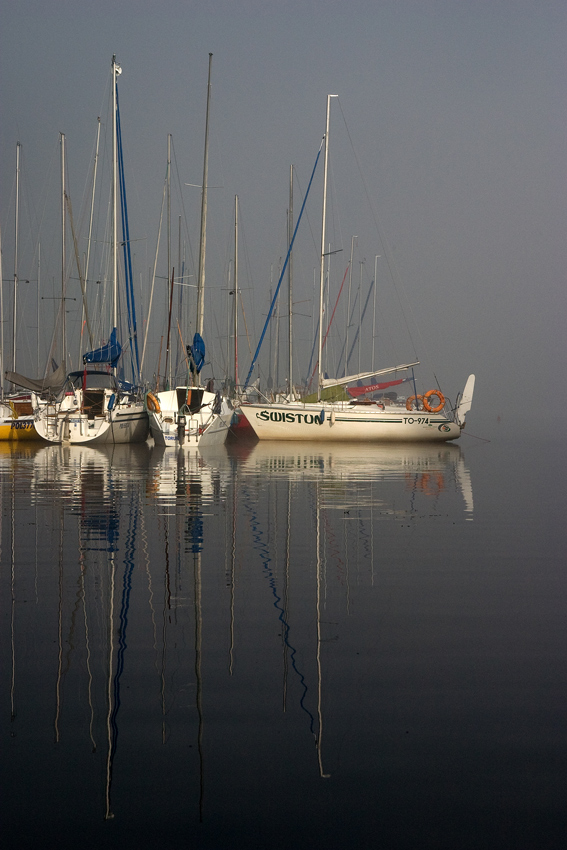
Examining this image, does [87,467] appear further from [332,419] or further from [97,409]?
[332,419]

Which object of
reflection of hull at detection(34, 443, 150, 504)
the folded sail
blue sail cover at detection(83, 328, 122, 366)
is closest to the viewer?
reflection of hull at detection(34, 443, 150, 504)

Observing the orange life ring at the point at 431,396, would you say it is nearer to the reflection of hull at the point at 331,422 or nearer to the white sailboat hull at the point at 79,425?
the reflection of hull at the point at 331,422

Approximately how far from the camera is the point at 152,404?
97.8ft

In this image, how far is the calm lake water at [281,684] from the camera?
3.71m

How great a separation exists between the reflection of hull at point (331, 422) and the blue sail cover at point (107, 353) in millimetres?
6256

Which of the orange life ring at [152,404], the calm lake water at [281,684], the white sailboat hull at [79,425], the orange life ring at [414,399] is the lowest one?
the calm lake water at [281,684]

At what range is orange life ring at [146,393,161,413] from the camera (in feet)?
97.5

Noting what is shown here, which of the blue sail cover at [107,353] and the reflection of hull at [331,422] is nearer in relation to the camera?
the blue sail cover at [107,353]

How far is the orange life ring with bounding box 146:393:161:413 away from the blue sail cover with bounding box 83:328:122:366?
14.1ft

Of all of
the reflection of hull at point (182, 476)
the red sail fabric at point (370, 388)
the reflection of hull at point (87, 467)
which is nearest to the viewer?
the reflection of hull at point (182, 476)

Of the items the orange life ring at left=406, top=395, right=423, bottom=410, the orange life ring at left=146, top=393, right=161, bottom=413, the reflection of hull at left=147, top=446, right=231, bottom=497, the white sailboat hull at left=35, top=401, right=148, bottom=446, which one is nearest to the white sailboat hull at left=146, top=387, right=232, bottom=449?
the orange life ring at left=146, top=393, right=161, bottom=413

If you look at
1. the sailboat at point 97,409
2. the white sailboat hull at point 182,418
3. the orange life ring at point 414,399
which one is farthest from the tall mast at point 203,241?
the orange life ring at point 414,399

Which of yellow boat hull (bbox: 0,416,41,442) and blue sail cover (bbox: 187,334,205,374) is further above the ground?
blue sail cover (bbox: 187,334,205,374)

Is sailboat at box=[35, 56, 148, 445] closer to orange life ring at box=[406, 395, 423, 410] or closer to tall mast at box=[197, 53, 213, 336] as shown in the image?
tall mast at box=[197, 53, 213, 336]
